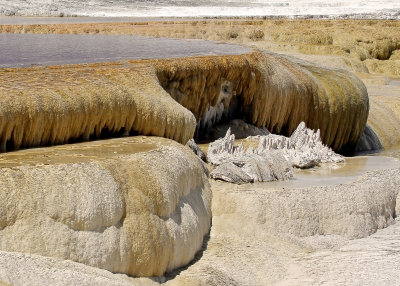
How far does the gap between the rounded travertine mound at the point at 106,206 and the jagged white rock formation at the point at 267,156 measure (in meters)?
1.14

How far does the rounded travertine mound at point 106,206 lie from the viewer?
5.52 metres

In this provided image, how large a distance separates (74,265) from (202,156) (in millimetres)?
3494

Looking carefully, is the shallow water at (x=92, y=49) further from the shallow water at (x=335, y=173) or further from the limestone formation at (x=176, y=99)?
the shallow water at (x=335, y=173)

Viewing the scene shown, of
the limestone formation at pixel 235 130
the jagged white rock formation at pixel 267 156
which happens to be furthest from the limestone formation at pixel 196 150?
the limestone formation at pixel 235 130

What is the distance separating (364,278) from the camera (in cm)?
671

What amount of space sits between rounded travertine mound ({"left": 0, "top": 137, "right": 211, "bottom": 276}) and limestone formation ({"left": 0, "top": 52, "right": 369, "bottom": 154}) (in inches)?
11.1

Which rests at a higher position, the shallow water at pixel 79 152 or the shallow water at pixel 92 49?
the shallow water at pixel 79 152

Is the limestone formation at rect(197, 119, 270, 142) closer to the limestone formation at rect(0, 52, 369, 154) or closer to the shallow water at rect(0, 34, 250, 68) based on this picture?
the limestone formation at rect(0, 52, 369, 154)

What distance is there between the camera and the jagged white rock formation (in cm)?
828

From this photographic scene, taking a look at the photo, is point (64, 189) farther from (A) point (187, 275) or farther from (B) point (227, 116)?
(B) point (227, 116)

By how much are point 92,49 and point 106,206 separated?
239 inches

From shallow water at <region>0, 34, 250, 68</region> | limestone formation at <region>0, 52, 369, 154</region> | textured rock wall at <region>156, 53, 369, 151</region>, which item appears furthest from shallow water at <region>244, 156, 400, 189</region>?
shallow water at <region>0, 34, 250, 68</region>

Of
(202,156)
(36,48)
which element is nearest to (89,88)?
(202,156)

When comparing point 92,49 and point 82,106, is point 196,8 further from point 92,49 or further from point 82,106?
point 82,106
